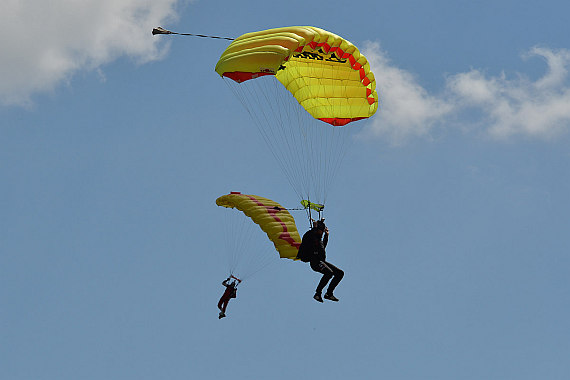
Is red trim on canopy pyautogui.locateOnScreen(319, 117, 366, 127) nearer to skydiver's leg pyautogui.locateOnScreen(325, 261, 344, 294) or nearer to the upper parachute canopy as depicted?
the upper parachute canopy

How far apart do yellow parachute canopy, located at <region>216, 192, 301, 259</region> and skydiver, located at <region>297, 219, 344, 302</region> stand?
49 centimetres

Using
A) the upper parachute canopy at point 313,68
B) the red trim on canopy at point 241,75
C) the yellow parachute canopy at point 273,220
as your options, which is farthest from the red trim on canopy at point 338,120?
the red trim on canopy at point 241,75

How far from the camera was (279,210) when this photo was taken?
1112 inches

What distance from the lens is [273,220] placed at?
90.7 ft

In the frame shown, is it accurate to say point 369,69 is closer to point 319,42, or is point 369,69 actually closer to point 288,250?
point 319,42

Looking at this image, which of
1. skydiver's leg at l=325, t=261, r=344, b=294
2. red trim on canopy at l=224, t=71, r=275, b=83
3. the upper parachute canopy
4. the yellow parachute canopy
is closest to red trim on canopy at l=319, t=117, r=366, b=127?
the upper parachute canopy

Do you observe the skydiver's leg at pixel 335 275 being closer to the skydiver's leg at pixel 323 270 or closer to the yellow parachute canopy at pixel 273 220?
the skydiver's leg at pixel 323 270

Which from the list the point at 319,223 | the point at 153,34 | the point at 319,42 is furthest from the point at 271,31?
the point at 319,223

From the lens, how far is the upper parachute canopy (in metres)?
26.4

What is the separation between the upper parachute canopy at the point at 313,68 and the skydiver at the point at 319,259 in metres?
3.96

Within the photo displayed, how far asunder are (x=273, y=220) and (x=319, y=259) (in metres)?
1.72

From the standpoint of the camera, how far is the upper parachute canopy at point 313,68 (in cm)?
2636

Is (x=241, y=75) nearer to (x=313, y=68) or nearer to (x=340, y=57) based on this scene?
(x=340, y=57)

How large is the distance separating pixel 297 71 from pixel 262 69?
9.69ft
